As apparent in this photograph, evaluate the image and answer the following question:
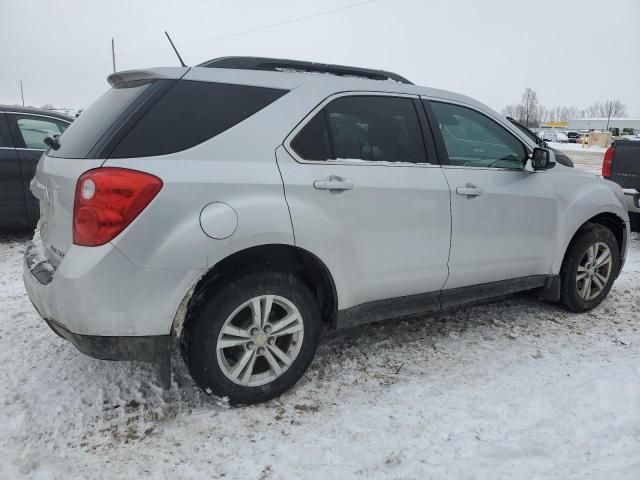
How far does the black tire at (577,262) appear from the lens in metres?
4.07

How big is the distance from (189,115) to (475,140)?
201 cm

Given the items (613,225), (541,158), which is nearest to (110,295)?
(541,158)

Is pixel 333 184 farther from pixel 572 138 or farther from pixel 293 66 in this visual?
pixel 572 138

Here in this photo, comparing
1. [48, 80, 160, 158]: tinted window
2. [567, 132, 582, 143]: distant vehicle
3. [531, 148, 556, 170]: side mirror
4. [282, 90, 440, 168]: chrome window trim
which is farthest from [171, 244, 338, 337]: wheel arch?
[567, 132, 582, 143]: distant vehicle

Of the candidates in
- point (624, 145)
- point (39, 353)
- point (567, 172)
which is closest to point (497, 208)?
point (567, 172)

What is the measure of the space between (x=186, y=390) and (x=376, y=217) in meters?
1.45

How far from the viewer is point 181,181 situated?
2.38 metres

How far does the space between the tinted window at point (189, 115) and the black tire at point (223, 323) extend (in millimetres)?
735

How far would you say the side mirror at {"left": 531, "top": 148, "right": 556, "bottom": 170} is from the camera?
365 cm

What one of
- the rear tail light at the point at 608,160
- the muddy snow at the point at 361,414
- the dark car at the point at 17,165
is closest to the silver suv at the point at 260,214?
the muddy snow at the point at 361,414

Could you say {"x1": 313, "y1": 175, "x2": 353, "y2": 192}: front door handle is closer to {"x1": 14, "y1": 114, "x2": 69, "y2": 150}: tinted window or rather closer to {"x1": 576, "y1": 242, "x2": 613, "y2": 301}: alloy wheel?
{"x1": 576, "y1": 242, "x2": 613, "y2": 301}: alloy wheel

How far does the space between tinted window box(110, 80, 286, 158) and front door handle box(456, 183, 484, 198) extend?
4.36ft

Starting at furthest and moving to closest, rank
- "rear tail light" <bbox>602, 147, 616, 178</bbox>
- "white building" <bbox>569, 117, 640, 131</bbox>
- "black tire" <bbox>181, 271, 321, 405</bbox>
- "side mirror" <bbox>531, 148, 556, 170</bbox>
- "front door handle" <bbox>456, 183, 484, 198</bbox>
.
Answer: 1. "white building" <bbox>569, 117, 640, 131</bbox>
2. "rear tail light" <bbox>602, 147, 616, 178</bbox>
3. "side mirror" <bbox>531, 148, 556, 170</bbox>
4. "front door handle" <bbox>456, 183, 484, 198</bbox>
5. "black tire" <bbox>181, 271, 321, 405</bbox>

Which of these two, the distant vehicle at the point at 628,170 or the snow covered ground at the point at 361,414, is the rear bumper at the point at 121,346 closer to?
the snow covered ground at the point at 361,414
